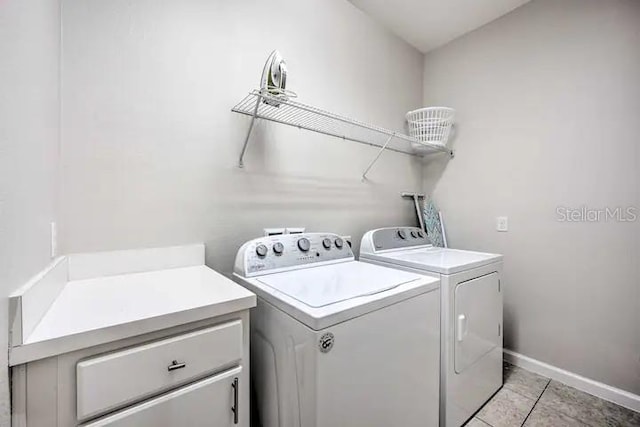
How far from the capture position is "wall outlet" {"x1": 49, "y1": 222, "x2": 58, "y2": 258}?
1.00 metres

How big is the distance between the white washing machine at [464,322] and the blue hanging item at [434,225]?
66 centimetres

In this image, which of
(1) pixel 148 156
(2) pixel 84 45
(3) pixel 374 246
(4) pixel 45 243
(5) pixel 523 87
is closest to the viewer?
(4) pixel 45 243

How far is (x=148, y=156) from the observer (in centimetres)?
129

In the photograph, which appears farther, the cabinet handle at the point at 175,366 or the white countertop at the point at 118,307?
the cabinet handle at the point at 175,366

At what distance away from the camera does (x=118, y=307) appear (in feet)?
2.71

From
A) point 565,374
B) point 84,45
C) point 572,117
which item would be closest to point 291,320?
point 84,45

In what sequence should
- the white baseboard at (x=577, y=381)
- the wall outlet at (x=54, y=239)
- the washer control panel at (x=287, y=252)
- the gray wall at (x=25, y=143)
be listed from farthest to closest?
the white baseboard at (x=577, y=381) < the washer control panel at (x=287, y=252) < the wall outlet at (x=54, y=239) < the gray wall at (x=25, y=143)

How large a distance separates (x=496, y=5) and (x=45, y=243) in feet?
9.91

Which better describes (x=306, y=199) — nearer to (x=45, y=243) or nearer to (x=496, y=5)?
(x=45, y=243)

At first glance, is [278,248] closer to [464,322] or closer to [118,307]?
[118,307]

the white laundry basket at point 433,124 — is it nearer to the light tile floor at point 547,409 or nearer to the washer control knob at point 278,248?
the washer control knob at point 278,248

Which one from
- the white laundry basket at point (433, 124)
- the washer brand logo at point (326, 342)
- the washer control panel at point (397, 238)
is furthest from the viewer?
the white laundry basket at point (433, 124)

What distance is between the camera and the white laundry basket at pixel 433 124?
2.28 m

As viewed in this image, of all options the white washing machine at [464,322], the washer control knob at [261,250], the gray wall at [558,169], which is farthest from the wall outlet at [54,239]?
the gray wall at [558,169]
